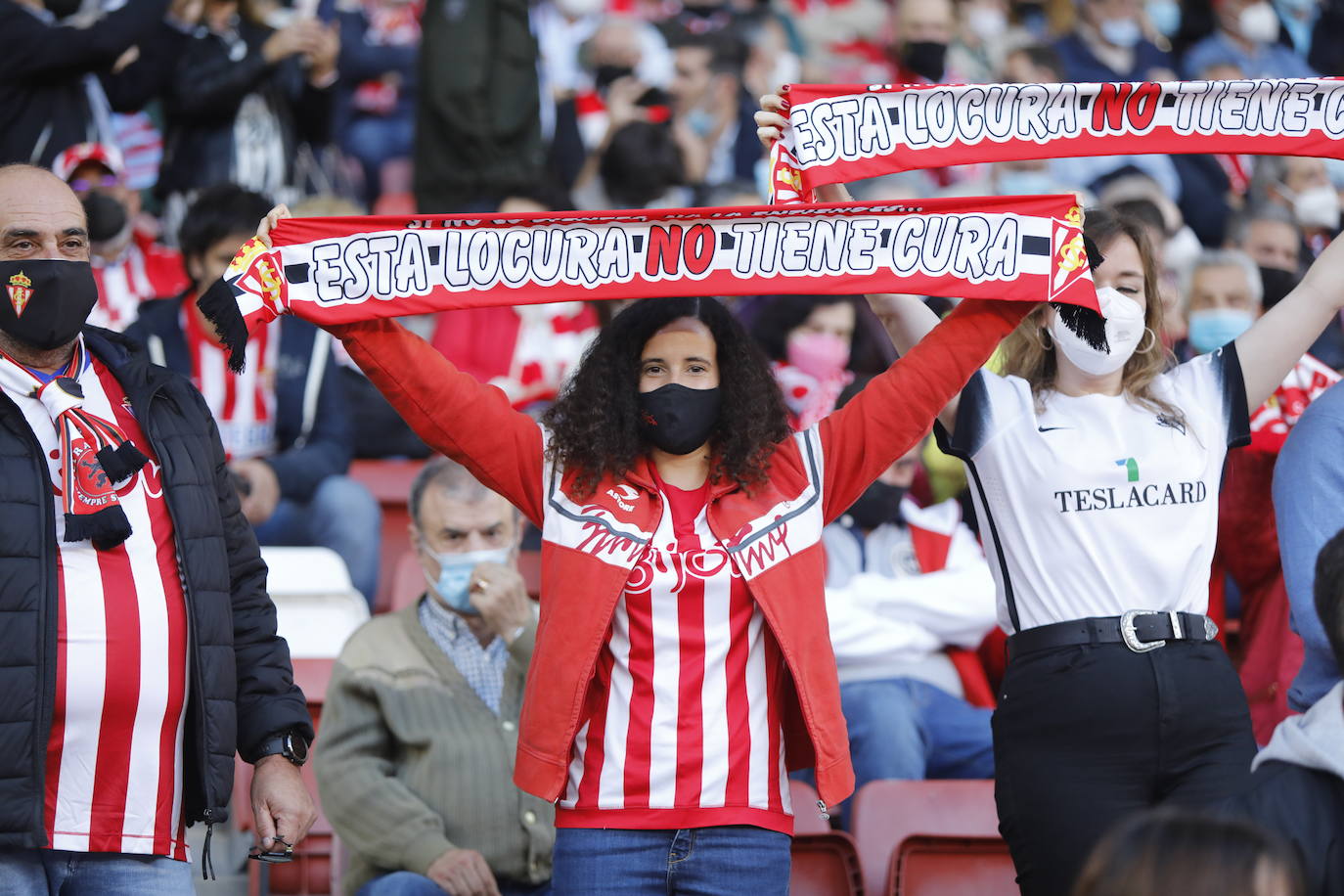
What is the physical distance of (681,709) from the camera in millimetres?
3438

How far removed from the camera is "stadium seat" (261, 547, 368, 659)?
551 centimetres

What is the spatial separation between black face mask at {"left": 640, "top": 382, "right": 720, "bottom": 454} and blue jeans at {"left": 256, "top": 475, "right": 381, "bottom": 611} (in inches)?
105

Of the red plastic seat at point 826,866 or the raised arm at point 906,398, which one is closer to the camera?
the raised arm at point 906,398

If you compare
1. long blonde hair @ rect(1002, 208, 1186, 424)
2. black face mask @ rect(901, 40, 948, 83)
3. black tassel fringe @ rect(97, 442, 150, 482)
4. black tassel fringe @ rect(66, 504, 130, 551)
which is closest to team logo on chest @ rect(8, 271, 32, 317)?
black tassel fringe @ rect(97, 442, 150, 482)

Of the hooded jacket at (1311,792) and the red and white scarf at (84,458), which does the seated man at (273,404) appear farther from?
the hooded jacket at (1311,792)

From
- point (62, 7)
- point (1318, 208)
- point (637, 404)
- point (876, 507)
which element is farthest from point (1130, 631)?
point (1318, 208)

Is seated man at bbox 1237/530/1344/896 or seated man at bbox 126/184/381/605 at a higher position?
seated man at bbox 126/184/381/605

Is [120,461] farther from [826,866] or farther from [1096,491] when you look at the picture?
[826,866]

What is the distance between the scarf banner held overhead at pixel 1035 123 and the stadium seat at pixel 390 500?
3285mm

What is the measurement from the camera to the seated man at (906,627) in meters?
5.18

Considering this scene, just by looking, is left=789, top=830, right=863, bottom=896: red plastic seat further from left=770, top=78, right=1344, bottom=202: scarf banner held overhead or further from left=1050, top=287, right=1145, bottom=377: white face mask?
left=770, top=78, right=1344, bottom=202: scarf banner held overhead

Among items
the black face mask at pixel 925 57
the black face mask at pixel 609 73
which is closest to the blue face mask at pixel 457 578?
the black face mask at pixel 609 73

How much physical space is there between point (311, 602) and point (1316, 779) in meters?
3.60

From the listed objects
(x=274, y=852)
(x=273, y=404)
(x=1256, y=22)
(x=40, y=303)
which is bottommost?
(x=274, y=852)
